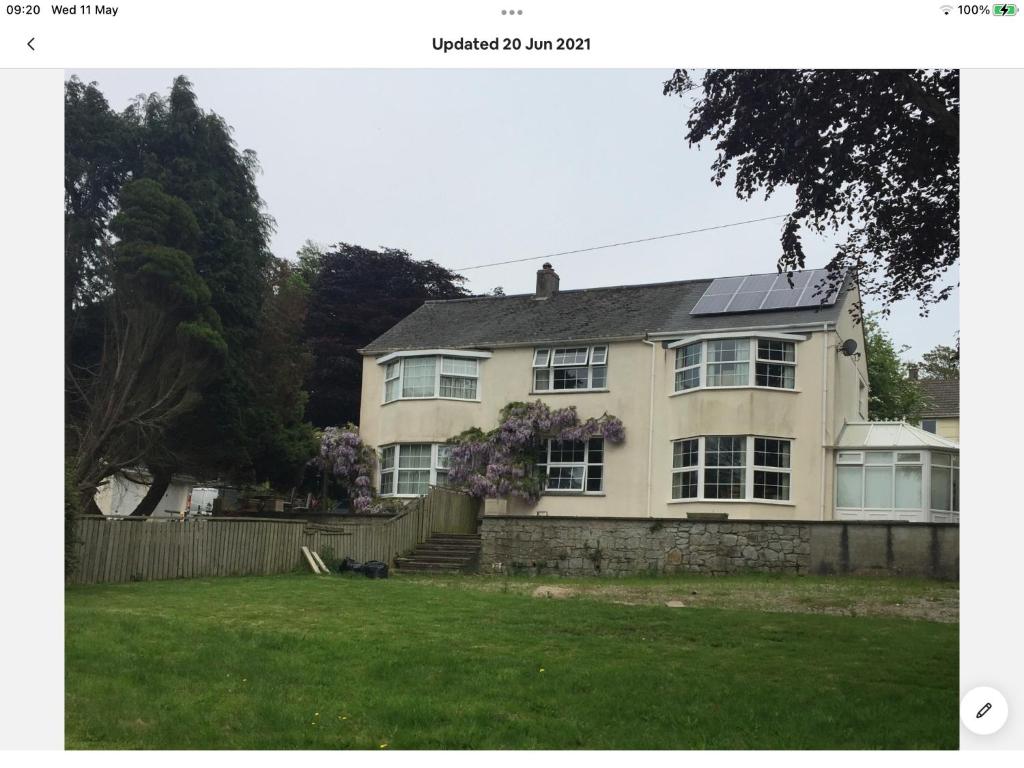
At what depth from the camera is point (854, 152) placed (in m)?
7.72

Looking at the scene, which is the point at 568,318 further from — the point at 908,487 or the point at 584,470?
the point at 908,487

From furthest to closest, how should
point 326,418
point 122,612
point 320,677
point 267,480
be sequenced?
point 326,418 → point 267,480 → point 122,612 → point 320,677

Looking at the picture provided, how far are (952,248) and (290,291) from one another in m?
12.6

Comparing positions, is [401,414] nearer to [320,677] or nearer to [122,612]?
[122,612]

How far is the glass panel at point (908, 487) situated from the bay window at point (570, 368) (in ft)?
18.9

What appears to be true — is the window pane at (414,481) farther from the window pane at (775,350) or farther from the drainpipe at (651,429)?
the window pane at (775,350)

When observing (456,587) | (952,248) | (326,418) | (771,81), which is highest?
(771,81)

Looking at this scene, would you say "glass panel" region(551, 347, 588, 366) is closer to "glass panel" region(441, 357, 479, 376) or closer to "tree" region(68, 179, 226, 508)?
"glass panel" region(441, 357, 479, 376)

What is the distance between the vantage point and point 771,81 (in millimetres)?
7035

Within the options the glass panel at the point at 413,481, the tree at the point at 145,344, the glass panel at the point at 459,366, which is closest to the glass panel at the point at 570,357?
the glass panel at the point at 459,366
